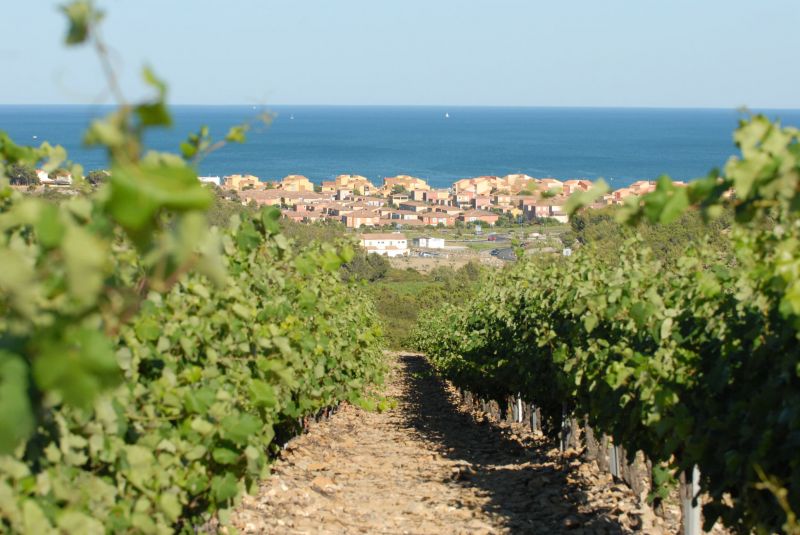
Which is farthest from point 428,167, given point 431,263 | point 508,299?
point 508,299

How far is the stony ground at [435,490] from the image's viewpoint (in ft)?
20.9

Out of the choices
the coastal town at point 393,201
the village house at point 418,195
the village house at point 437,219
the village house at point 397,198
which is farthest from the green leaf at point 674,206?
the village house at point 418,195

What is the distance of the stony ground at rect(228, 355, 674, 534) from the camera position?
6.38m

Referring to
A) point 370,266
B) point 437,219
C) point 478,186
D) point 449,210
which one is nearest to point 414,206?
point 449,210

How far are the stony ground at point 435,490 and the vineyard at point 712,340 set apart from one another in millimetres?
722

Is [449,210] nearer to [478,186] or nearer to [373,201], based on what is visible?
[478,186]

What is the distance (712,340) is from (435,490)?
4.24 meters

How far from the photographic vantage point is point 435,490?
7.87m

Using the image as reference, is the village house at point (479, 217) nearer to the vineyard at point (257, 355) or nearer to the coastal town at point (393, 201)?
the coastal town at point (393, 201)

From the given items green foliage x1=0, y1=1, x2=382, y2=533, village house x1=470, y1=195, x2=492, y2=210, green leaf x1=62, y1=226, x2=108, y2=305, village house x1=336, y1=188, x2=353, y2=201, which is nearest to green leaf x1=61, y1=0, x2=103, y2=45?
green foliage x1=0, y1=1, x2=382, y2=533

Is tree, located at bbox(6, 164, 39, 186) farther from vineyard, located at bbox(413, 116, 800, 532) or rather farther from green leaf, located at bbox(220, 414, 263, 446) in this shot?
vineyard, located at bbox(413, 116, 800, 532)

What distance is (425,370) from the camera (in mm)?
27422

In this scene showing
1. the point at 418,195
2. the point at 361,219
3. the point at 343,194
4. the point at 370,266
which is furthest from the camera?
the point at 418,195

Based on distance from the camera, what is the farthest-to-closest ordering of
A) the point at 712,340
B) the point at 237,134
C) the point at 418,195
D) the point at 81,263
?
the point at 418,195 → the point at 712,340 → the point at 237,134 → the point at 81,263
